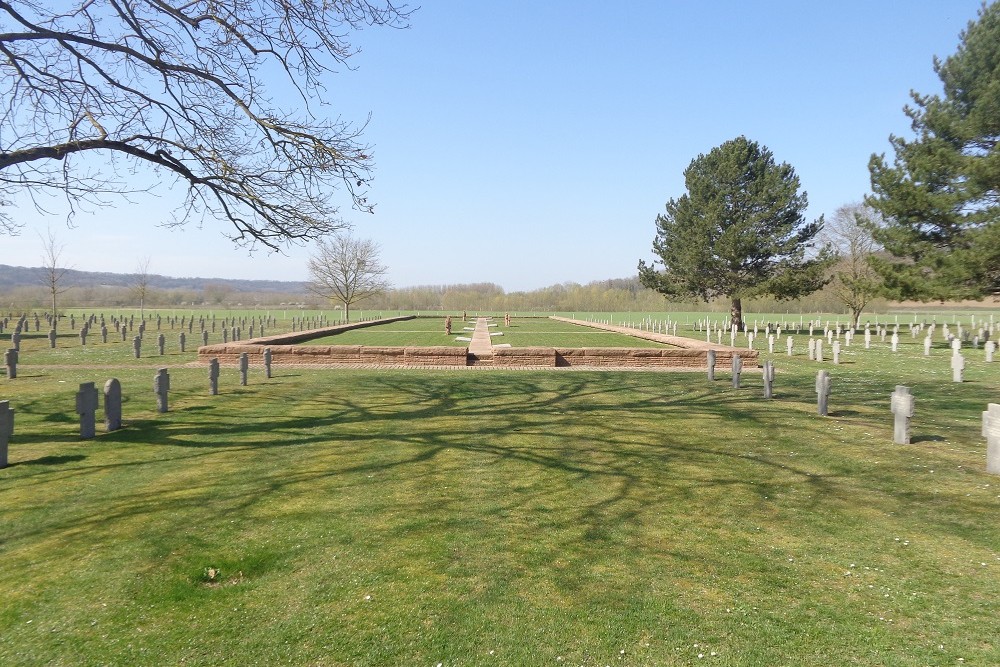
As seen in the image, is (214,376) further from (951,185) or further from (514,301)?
(514,301)

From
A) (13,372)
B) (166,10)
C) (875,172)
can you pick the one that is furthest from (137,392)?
(875,172)

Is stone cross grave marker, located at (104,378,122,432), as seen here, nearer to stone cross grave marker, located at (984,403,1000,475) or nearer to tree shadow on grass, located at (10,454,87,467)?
tree shadow on grass, located at (10,454,87,467)

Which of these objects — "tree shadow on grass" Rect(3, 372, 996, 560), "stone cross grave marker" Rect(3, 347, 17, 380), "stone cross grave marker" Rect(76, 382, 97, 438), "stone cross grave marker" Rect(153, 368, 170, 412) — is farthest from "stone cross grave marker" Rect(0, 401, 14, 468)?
"stone cross grave marker" Rect(3, 347, 17, 380)

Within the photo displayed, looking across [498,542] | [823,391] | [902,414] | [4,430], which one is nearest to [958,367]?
[823,391]

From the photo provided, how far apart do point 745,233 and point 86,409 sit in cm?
3467

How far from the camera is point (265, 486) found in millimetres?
5801

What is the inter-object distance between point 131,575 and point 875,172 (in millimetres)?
30800

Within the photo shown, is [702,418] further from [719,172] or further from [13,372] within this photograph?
[719,172]

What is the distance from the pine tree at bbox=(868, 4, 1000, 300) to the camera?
21.5 metres

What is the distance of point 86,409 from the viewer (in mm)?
7875

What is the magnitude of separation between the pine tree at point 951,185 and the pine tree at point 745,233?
863cm

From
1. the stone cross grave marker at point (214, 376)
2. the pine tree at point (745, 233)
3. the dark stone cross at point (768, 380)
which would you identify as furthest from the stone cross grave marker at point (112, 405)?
the pine tree at point (745, 233)

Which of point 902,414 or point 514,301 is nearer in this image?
point 902,414

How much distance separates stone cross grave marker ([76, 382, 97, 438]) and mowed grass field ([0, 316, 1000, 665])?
297mm
